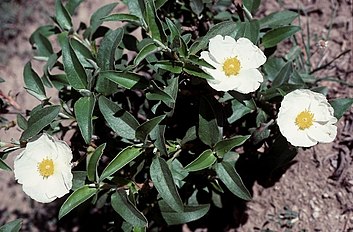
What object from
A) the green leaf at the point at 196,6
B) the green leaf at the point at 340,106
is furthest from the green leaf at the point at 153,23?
the green leaf at the point at 340,106

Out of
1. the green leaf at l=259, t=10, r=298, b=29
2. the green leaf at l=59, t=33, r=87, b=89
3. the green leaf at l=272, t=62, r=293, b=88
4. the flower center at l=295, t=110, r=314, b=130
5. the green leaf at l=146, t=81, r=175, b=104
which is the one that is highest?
the green leaf at l=59, t=33, r=87, b=89

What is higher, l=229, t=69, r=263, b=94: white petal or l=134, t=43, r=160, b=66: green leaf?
l=134, t=43, r=160, b=66: green leaf

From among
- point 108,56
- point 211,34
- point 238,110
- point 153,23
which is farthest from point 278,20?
point 108,56

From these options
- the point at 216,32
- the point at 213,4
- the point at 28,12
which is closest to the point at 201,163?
the point at 216,32

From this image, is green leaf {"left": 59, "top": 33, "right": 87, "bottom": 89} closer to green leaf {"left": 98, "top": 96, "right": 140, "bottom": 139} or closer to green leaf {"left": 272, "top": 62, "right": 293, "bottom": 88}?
green leaf {"left": 98, "top": 96, "right": 140, "bottom": 139}

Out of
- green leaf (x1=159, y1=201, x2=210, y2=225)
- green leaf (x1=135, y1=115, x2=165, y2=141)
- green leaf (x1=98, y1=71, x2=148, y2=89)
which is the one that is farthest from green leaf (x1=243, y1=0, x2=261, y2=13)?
green leaf (x1=159, y1=201, x2=210, y2=225)

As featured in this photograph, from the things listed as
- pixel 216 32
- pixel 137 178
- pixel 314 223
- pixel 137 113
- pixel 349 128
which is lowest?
pixel 314 223

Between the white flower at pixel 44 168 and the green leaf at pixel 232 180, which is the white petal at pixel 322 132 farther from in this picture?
the white flower at pixel 44 168

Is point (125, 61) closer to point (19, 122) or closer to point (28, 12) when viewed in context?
point (19, 122)
